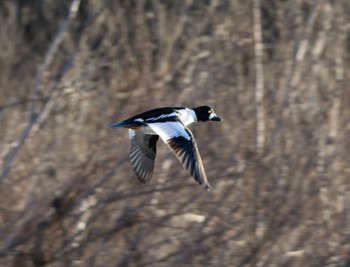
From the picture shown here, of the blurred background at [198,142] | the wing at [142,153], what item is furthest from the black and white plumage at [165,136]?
the blurred background at [198,142]

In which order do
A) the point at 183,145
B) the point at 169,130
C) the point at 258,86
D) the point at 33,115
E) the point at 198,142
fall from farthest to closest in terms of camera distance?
1. the point at 258,86
2. the point at 198,142
3. the point at 33,115
4. the point at 169,130
5. the point at 183,145

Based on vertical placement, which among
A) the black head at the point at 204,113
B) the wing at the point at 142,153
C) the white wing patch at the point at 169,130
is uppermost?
the black head at the point at 204,113

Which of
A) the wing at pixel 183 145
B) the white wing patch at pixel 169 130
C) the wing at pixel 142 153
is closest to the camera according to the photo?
the wing at pixel 183 145

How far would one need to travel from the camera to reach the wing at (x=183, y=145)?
5233mm

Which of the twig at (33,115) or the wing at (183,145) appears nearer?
the wing at (183,145)

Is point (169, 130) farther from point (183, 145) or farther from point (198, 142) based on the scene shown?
point (198, 142)

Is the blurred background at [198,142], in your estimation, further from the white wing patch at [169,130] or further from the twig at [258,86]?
the white wing patch at [169,130]

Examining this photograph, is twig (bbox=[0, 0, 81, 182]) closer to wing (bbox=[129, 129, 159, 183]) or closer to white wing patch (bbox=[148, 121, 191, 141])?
wing (bbox=[129, 129, 159, 183])

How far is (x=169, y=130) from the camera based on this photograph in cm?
554

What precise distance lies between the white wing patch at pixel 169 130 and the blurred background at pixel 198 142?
70 cm

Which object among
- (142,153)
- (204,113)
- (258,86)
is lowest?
(142,153)

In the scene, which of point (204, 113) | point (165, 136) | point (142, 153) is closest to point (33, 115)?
point (142, 153)

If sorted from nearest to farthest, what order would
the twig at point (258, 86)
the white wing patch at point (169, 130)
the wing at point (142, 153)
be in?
the white wing patch at point (169, 130), the wing at point (142, 153), the twig at point (258, 86)

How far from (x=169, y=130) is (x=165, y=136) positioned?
0.21ft
